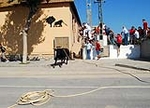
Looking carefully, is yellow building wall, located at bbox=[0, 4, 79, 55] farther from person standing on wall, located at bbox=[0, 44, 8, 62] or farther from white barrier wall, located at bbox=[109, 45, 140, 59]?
white barrier wall, located at bbox=[109, 45, 140, 59]

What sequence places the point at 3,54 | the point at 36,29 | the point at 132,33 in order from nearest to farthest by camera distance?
the point at 132,33
the point at 3,54
the point at 36,29

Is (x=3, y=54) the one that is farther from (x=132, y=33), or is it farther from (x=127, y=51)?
(x=132, y=33)

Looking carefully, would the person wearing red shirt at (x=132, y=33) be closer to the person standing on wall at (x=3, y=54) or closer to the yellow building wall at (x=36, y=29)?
the yellow building wall at (x=36, y=29)

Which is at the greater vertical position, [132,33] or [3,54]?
[132,33]

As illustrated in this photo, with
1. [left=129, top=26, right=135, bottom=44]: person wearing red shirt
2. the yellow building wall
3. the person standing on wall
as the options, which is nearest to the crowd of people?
[left=129, top=26, right=135, bottom=44]: person wearing red shirt

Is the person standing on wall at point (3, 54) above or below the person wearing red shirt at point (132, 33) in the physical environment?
below

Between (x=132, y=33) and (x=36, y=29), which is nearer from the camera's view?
(x=132, y=33)

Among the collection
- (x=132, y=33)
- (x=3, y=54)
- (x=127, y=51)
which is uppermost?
(x=132, y=33)

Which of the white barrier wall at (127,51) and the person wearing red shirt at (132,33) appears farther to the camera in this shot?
the person wearing red shirt at (132,33)

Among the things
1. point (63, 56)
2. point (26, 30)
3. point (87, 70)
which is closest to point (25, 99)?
point (87, 70)

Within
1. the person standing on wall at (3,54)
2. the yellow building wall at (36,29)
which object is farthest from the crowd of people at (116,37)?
the person standing on wall at (3,54)

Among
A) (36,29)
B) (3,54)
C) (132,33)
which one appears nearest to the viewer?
(132,33)

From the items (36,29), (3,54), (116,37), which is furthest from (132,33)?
(3,54)

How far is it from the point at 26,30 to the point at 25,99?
16.2 metres
